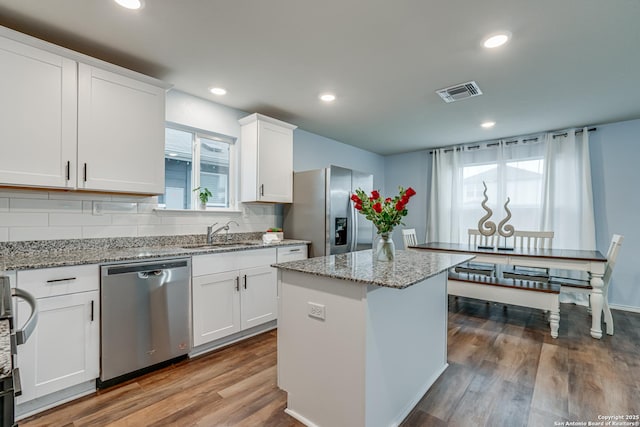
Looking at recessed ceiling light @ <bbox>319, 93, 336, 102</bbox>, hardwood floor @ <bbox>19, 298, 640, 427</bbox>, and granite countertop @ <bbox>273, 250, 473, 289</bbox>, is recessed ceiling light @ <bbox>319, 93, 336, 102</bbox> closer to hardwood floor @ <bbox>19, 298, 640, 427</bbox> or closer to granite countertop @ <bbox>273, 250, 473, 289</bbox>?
granite countertop @ <bbox>273, 250, 473, 289</bbox>

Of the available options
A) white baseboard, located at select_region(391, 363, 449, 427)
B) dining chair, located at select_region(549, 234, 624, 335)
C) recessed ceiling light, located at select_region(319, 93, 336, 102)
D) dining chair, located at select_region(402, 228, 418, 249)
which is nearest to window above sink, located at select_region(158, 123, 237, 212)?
recessed ceiling light, located at select_region(319, 93, 336, 102)

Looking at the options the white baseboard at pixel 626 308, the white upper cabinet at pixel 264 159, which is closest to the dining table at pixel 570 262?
the white baseboard at pixel 626 308

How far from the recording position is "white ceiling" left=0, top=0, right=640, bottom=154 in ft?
A: 5.99

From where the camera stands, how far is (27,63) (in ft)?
6.41

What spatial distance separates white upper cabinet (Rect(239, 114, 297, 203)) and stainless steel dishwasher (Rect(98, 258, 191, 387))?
1.23 metres

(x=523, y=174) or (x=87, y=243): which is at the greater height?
(x=523, y=174)

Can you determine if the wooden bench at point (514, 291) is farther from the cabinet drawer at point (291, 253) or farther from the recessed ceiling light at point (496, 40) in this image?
the recessed ceiling light at point (496, 40)

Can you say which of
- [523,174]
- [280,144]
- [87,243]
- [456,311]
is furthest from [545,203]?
[87,243]

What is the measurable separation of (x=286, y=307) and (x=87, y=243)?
1817 millimetres

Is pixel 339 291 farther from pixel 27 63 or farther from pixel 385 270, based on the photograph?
pixel 27 63

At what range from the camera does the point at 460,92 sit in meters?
2.96

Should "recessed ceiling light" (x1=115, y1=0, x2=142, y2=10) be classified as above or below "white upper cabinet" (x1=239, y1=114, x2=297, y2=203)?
above

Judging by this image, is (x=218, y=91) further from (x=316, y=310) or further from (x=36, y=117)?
(x=316, y=310)

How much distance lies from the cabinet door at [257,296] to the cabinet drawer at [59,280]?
117 cm
